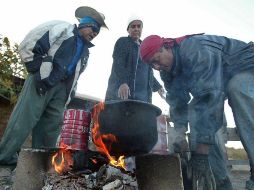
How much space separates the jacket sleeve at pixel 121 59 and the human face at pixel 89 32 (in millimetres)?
1029

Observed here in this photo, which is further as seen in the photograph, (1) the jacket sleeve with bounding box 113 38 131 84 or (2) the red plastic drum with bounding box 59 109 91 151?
(1) the jacket sleeve with bounding box 113 38 131 84

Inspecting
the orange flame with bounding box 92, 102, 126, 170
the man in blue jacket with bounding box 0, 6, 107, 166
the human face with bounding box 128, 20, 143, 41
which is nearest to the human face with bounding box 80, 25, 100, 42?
the man in blue jacket with bounding box 0, 6, 107, 166

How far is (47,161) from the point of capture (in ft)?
10.4

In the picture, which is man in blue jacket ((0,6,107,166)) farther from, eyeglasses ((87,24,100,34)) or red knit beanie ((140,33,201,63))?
red knit beanie ((140,33,201,63))

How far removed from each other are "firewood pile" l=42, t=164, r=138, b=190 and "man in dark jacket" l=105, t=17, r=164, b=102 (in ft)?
7.16

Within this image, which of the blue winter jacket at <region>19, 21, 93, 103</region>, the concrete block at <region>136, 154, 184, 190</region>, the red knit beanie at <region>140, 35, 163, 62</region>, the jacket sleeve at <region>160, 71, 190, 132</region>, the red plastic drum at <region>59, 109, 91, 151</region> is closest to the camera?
the concrete block at <region>136, 154, 184, 190</region>

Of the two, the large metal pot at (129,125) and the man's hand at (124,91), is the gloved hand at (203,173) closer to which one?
the large metal pot at (129,125)

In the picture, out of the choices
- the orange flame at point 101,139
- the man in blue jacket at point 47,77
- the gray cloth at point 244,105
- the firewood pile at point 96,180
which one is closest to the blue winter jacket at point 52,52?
the man in blue jacket at point 47,77

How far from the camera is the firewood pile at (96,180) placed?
277cm

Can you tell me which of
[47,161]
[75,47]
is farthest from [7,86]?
[47,161]

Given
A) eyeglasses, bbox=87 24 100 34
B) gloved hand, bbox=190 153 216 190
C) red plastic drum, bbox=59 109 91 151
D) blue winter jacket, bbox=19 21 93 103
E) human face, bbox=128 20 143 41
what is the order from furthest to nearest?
human face, bbox=128 20 143 41 < eyeglasses, bbox=87 24 100 34 < blue winter jacket, bbox=19 21 93 103 < red plastic drum, bbox=59 109 91 151 < gloved hand, bbox=190 153 216 190

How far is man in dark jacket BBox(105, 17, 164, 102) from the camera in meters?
5.02

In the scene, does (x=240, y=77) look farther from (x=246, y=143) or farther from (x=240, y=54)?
(x=246, y=143)

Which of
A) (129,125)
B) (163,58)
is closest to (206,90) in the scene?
(163,58)
